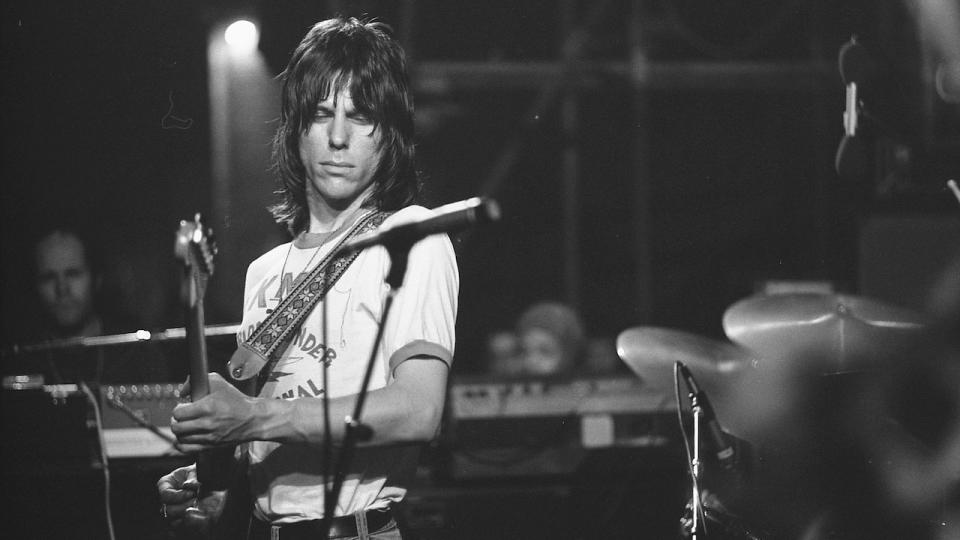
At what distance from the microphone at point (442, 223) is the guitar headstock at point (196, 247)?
0.88ft

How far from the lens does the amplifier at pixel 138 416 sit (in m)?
3.45

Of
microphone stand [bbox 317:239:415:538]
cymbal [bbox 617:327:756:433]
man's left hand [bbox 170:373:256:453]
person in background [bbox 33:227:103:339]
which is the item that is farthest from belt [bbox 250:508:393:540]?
person in background [bbox 33:227:103:339]

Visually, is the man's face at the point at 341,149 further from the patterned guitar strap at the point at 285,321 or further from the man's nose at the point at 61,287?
the man's nose at the point at 61,287

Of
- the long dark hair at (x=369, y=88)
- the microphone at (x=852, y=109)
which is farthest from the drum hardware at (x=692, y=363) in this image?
the long dark hair at (x=369, y=88)

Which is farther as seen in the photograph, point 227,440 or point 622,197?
point 622,197

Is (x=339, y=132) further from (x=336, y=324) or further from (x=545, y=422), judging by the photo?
(x=545, y=422)

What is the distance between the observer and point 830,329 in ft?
9.41

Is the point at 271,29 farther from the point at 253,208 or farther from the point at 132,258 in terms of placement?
the point at 132,258

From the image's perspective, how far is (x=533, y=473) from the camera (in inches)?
154

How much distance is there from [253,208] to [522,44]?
7.85 feet

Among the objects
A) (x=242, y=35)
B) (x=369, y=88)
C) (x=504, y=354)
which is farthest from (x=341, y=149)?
(x=504, y=354)

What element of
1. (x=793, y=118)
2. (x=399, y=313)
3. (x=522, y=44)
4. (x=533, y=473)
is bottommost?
(x=533, y=473)

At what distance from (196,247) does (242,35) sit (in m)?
2.05

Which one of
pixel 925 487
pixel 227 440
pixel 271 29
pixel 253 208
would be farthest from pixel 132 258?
pixel 925 487
